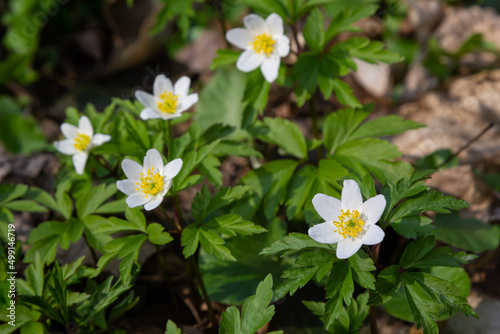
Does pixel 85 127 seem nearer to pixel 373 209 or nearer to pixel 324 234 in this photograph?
pixel 324 234

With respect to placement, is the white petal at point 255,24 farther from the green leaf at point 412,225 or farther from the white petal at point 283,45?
the green leaf at point 412,225

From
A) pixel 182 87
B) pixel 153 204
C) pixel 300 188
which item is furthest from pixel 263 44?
pixel 153 204

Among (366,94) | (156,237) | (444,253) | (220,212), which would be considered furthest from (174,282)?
(366,94)

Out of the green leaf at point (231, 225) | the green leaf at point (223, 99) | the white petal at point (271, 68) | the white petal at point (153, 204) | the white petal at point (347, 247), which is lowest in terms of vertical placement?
the green leaf at point (223, 99)

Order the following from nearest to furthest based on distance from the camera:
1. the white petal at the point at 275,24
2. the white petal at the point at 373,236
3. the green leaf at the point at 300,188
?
the white petal at the point at 373,236, the green leaf at the point at 300,188, the white petal at the point at 275,24

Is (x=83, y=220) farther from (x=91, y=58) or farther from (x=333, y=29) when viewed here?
(x=91, y=58)

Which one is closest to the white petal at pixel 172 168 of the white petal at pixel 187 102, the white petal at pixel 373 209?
the white petal at pixel 187 102

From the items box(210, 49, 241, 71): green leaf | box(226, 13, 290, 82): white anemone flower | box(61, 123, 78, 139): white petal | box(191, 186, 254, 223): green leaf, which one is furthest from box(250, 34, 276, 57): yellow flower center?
box(61, 123, 78, 139): white petal
